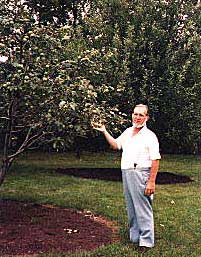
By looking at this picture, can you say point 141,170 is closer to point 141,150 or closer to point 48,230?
point 141,150

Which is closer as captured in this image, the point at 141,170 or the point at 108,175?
the point at 141,170

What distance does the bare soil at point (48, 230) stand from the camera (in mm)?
6840

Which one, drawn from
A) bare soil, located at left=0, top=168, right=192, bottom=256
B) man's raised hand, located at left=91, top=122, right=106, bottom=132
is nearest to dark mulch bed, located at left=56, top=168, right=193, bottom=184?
bare soil, located at left=0, top=168, right=192, bottom=256

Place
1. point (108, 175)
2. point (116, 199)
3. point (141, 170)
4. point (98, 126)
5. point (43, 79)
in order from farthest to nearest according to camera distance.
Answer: point (108, 175)
point (116, 199)
point (98, 126)
point (43, 79)
point (141, 170)

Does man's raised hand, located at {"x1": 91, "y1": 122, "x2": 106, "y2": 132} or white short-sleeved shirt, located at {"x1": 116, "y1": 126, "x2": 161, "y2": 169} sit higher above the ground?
man's raised hand, located at {"x1": 91, "y1": 122, "x2": 106, "y2": 132}

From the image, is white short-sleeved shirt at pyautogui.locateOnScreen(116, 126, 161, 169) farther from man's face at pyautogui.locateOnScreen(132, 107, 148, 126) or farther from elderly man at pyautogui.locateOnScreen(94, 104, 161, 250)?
man's face at pyautogui.locateOnScreen(132, 107, 148, 126)

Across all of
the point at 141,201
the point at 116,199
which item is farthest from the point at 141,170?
the point at 116,199

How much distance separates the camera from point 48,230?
25.1ft

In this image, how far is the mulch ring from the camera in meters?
6.84

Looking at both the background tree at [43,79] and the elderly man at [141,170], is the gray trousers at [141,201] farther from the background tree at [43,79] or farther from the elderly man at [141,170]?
the background tree at [43,79]

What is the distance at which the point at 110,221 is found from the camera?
860 centimetres

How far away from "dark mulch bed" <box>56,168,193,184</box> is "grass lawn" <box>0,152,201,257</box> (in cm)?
42

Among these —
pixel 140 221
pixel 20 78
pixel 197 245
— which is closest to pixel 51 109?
pixel 20 78

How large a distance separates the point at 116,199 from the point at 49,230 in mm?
3121
